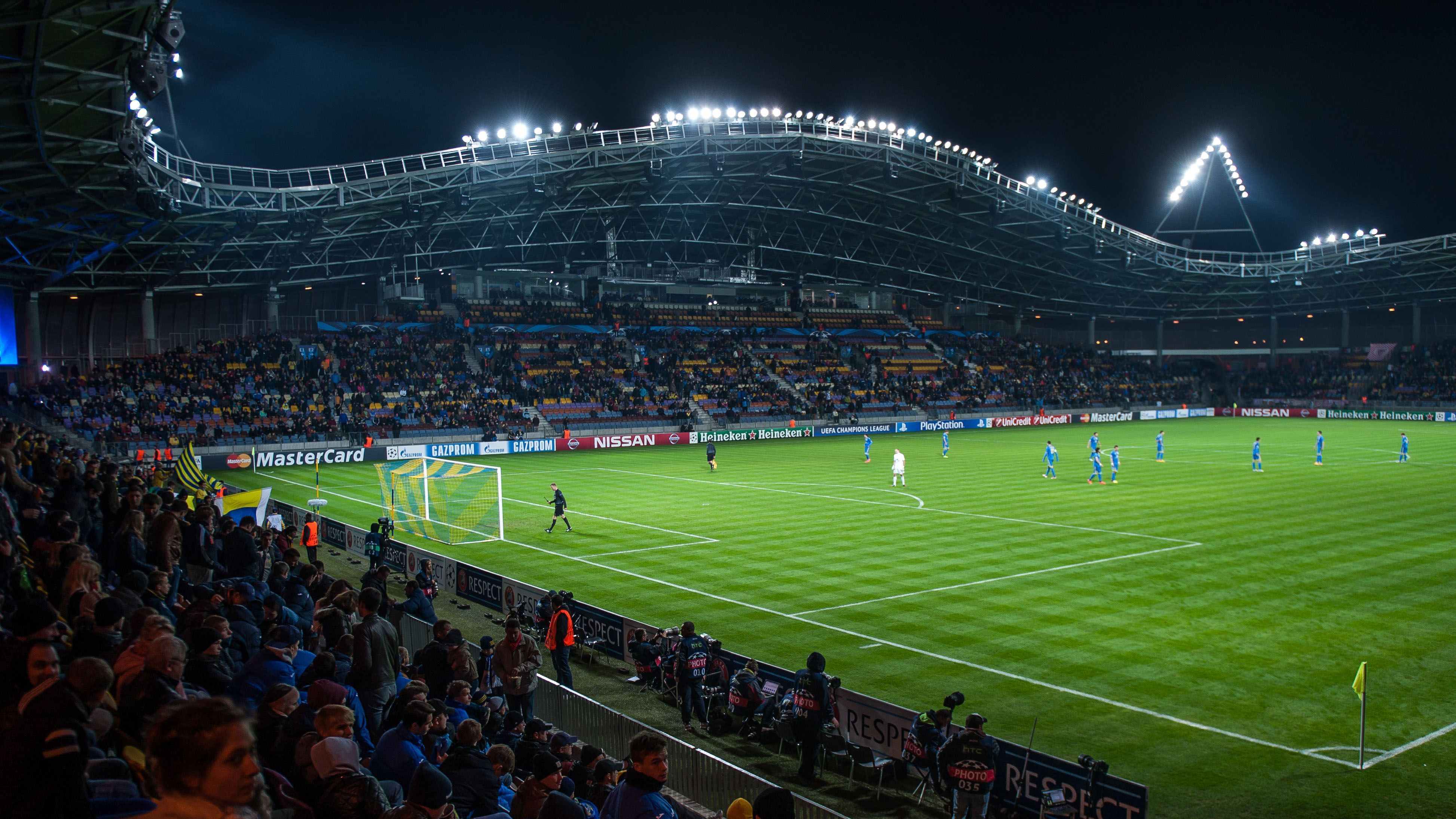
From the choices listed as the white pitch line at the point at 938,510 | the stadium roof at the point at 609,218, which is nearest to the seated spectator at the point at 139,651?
the stadium roof at the point at 609,218

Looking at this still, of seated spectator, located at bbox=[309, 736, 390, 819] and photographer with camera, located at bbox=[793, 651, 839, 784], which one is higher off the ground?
seated spectator, located at bbox=[309, 736, 390, 819]

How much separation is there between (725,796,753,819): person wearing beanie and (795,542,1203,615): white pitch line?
40.5 feet

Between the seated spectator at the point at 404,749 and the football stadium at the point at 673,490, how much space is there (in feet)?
0.12

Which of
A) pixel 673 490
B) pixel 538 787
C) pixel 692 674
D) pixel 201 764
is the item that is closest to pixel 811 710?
pixel 692 674

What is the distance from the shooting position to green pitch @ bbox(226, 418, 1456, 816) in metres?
11.2

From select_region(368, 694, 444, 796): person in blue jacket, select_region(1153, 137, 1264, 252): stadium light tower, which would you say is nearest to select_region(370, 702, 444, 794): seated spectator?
select_region(368, 694, 444, 796): person in blue jacket

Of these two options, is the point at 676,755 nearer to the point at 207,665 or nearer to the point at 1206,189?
the point at 207,665

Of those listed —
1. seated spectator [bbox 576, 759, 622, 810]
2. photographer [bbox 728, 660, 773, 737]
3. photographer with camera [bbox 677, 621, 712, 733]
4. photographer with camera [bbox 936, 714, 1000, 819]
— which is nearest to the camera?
seated spectator [bbox 576, 759, 622, 810]

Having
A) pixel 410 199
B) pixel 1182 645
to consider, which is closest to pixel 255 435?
pixel 410 199

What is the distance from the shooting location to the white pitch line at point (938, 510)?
24953 millimetres

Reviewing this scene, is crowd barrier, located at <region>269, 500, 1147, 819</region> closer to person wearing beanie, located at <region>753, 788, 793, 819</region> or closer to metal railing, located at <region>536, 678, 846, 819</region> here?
metal railing, located at <region>536, 678, 846, 819</region>

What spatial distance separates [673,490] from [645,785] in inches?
1203

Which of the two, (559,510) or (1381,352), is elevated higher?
(1381,352)

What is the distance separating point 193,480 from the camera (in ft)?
97.3
